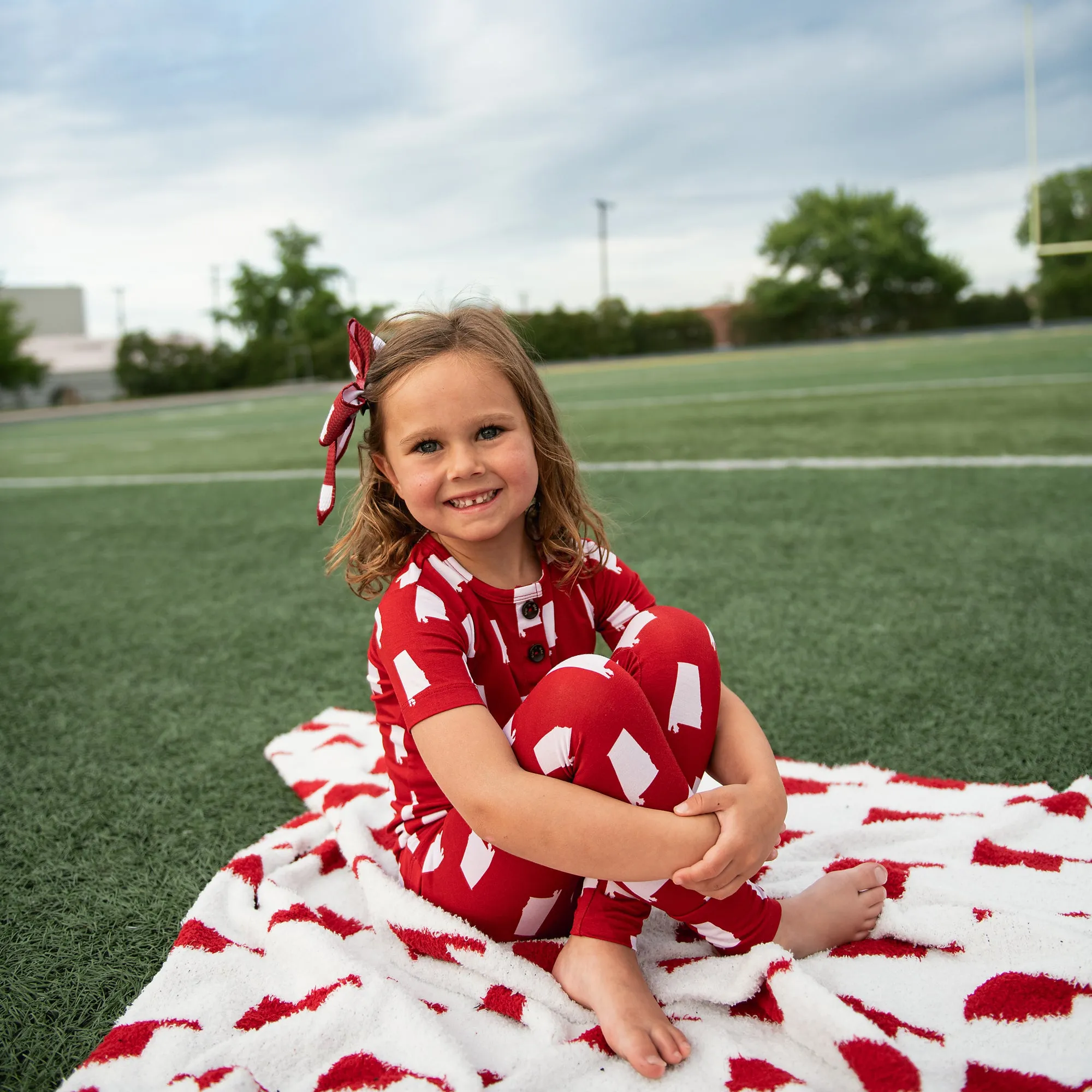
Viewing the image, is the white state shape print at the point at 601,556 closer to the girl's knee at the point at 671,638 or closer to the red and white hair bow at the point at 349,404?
the girl's knee at the point at 671,638

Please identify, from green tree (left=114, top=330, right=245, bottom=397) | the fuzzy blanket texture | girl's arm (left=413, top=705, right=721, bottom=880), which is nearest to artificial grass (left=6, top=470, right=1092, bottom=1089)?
the fuzzy blanket texture

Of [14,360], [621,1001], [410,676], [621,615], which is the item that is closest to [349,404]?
[410,676]

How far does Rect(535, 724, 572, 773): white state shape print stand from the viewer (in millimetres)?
1157

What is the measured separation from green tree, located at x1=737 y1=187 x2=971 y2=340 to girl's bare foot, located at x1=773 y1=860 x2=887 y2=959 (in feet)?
141

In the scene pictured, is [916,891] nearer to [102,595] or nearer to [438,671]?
[438,671]

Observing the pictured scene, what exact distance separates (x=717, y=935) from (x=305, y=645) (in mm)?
1946

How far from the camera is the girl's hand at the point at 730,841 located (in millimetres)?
1099

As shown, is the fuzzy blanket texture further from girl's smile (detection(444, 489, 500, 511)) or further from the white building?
the white building

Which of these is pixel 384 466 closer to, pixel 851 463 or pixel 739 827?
pixel 739 827

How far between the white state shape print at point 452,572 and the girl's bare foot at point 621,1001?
529 mm

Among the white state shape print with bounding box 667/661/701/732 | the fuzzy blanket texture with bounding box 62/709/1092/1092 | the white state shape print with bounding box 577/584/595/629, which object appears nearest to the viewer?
the fuzzy blanket texture with bounding box 62/709/1092/1092

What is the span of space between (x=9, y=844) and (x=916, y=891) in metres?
1.62

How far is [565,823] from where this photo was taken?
1113 mm

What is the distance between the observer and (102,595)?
12.2 feet
